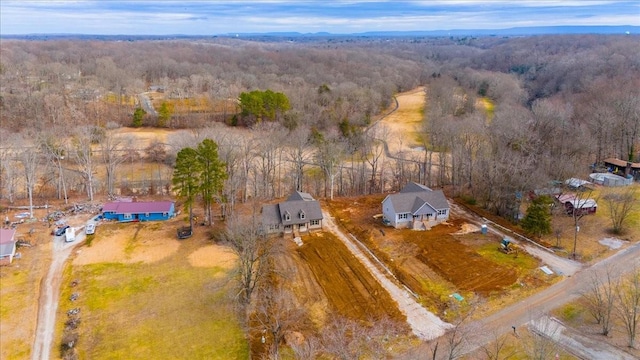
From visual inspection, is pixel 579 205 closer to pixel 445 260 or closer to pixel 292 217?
pixel 445 260

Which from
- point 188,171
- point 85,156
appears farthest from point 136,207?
point 85,156

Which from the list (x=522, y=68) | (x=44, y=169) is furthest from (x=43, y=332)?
(x=522, y=68)

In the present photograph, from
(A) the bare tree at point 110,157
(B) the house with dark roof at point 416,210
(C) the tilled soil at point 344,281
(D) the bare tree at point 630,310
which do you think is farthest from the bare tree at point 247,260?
(A) the bare tree at point 110,157

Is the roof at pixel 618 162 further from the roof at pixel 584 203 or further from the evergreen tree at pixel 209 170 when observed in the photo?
the evergreen tree at pixel 209 170

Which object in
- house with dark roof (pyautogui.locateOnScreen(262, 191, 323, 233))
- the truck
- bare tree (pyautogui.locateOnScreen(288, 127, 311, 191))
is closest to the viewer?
the truck

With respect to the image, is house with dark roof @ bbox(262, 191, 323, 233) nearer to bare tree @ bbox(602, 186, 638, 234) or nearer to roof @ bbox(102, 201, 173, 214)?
roof @ bbox(102, 201, 173, 214)

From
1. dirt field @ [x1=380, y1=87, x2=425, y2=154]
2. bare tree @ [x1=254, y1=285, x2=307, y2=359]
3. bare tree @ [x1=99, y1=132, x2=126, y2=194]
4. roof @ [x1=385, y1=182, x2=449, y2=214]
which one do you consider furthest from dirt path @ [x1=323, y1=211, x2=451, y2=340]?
dirt field @ [x1=380, y1=87, x2=425, y2=154]
